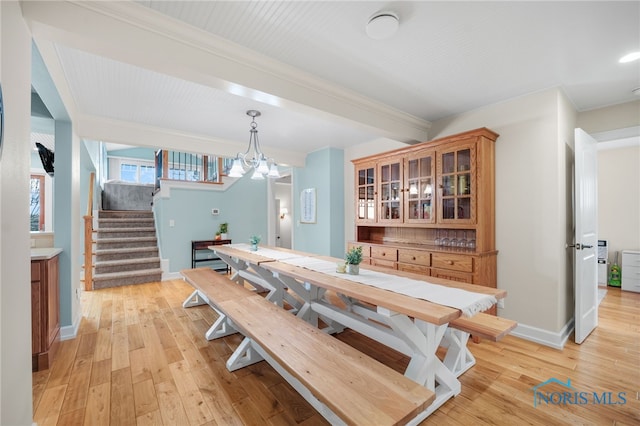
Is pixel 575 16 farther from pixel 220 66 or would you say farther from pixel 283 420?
pixel 283 420

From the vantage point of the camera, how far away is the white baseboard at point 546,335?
2529 millimetres

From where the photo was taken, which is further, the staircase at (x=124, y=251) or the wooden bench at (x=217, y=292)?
the staircase at (x=124, y=251)

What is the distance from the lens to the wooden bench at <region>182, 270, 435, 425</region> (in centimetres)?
111

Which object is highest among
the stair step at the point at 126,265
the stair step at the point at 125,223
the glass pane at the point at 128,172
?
the glass pane at the point at 128,172

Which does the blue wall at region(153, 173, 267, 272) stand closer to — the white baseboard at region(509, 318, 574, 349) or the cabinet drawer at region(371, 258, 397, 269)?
the cabinet drawer at region(371, 258, 397, 269)

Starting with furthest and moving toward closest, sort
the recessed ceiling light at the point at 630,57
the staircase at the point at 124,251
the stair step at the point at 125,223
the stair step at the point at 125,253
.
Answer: the stair step at the point at 125,223, the stair step at the point at 125,253, the staircase at the point at 124,251, the recessed ceiling light at the point at 630,57

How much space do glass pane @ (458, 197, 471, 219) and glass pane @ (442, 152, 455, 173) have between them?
1.11 feet

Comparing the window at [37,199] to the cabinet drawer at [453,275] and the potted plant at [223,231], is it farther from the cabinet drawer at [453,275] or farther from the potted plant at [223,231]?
the cabinet drawer at [453,275]

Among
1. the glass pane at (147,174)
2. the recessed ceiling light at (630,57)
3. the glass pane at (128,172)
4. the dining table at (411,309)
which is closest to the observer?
the dining table at (411,309)

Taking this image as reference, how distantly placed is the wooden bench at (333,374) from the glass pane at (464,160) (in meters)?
2.27

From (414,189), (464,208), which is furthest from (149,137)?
(464,208)

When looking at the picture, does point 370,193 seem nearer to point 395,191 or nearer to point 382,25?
point 395,191

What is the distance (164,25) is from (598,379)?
3800 mm

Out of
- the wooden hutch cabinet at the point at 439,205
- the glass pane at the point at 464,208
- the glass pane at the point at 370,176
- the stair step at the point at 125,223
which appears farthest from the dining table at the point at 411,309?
the stair step at the point at 125,223
